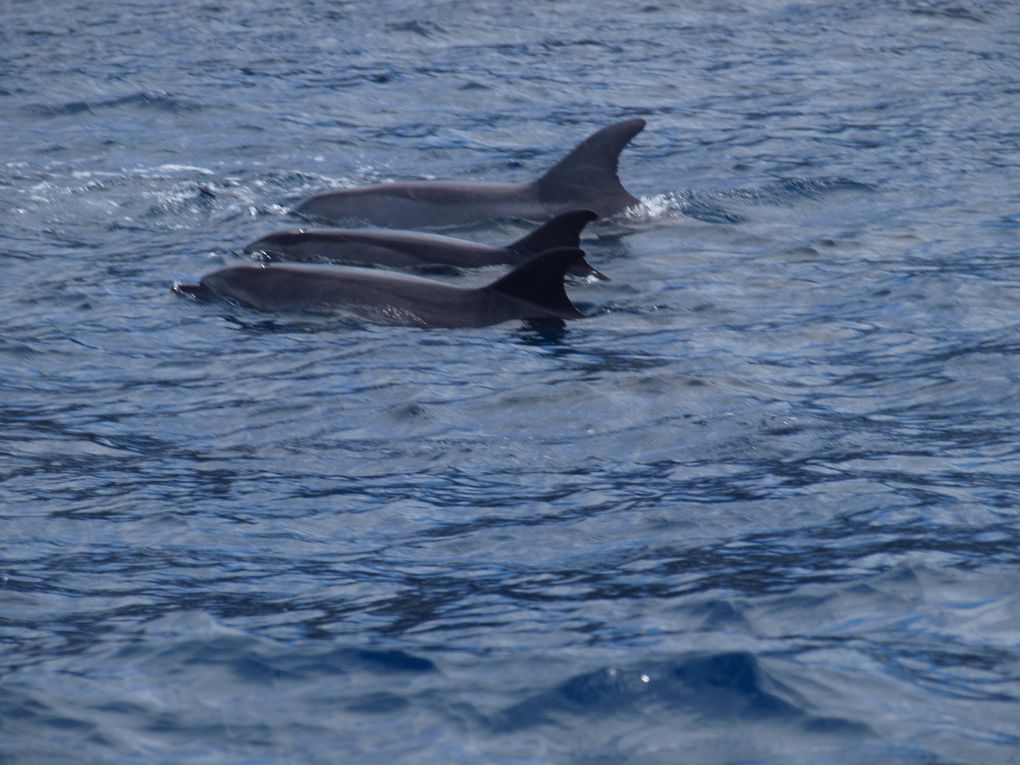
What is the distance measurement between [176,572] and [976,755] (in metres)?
3.63

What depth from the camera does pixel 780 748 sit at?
17.8 ft

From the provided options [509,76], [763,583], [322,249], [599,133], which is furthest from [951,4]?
[763,583]

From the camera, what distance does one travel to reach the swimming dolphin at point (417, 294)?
11.0m

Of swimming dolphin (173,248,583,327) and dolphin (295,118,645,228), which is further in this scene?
dolphin (295,118,645,228)

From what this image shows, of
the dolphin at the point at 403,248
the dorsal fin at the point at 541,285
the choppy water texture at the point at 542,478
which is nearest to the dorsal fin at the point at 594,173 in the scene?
the choppy water texture at the point at 542,478

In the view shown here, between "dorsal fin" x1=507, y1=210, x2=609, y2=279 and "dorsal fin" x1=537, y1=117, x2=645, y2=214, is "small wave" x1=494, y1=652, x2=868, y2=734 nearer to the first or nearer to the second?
"dorsal fin" x1=507, y1=210, x2=609, y2=279

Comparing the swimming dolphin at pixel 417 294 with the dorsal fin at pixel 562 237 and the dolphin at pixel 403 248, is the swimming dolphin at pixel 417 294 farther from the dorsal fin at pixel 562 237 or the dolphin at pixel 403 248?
the dolphin at pixel 403 248

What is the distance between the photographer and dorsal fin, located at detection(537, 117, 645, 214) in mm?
14242

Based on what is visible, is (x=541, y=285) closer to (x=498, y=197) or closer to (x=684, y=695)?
(x=498, y=197)

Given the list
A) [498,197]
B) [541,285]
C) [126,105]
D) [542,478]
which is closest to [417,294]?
[541,285]

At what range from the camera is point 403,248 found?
42.0 feet

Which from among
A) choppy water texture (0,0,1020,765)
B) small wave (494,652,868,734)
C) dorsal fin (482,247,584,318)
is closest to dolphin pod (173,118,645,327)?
dorsal fin (482,247,584,318)

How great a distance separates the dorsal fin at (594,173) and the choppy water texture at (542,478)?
36 centimetres

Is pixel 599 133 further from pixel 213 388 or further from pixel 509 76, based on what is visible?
pixel 509 76
